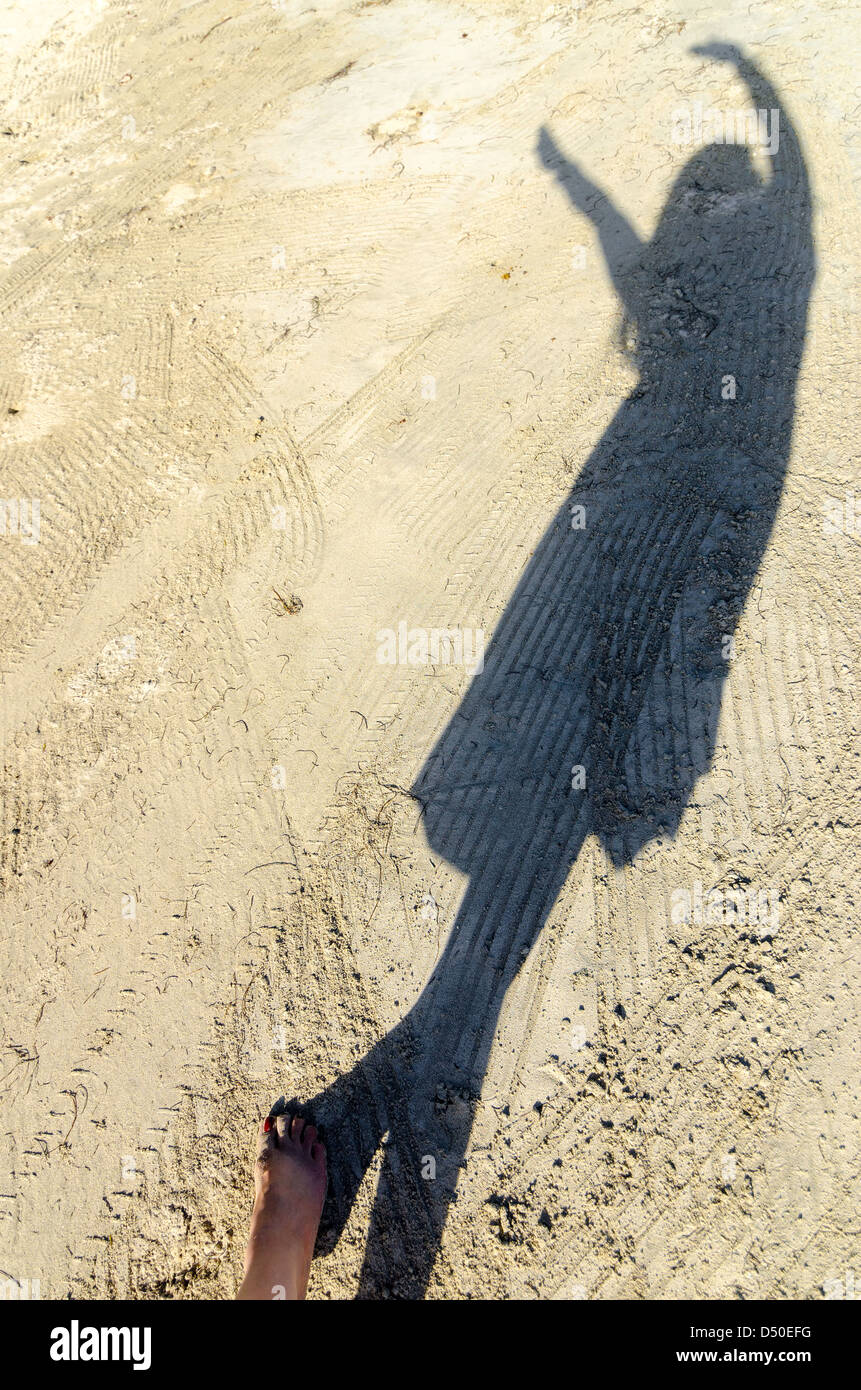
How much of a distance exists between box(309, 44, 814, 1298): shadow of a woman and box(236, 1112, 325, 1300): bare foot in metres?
0.12

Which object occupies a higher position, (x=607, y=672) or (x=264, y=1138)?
(x=607, y=672)

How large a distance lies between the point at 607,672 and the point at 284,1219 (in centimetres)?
312

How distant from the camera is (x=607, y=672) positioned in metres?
4.30

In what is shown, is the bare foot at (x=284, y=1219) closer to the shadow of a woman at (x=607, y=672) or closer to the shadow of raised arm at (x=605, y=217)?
the shadow of a woman at (x=607, y=672)

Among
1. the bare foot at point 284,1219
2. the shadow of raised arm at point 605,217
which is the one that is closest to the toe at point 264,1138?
the bare foot at point 284,1219

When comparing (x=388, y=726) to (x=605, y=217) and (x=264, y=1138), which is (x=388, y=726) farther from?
(x=605, y=217)

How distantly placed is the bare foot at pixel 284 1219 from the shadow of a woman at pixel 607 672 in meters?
0.12

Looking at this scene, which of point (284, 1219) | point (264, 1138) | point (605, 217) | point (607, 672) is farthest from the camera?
point (605, 217)

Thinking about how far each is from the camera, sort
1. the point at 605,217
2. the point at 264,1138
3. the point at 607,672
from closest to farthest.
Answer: the point at 264,1138
the point at 607,672
the point at 605,217

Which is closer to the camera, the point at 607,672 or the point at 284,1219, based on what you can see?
the point at 284,1219

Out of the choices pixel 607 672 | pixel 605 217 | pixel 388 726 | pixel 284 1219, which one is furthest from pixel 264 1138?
pixel 605 217

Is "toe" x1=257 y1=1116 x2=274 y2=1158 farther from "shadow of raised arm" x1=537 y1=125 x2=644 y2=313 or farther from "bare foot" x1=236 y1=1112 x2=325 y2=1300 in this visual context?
"shadow of raised arm" x1=537 y1=125 x2=644 y2=313

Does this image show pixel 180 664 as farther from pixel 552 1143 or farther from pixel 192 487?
pixel 552 1143

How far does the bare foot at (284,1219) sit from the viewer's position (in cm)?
317
